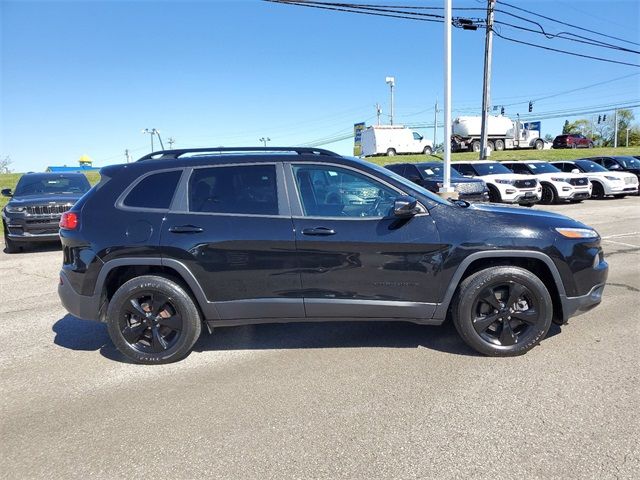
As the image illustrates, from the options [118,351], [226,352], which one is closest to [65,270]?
[118,351]

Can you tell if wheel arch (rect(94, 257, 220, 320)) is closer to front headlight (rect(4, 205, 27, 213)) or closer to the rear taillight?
the rear taillight

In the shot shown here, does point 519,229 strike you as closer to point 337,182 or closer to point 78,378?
point 337,182

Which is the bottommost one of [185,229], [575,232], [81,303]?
[81,303]

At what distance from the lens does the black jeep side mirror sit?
3.53 meters

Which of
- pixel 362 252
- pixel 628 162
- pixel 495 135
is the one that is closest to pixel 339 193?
pixel 362 252

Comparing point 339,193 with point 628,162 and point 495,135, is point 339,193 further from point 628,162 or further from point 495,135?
point 495,135

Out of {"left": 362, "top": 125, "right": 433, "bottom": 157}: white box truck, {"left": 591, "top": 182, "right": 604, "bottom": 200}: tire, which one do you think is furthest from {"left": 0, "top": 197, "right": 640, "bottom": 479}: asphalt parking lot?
{"left": 362, "top": 125, "right": 433, "bottom": 157}: white box truck

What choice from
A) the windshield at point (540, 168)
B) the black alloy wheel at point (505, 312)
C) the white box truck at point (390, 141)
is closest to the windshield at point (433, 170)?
the windshield at point (540, 168)

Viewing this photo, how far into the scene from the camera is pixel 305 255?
3.65m

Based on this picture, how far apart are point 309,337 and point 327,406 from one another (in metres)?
A: 1.26

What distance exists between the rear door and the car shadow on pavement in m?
0.56

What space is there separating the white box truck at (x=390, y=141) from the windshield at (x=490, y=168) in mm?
22353

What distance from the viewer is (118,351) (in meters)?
4.16

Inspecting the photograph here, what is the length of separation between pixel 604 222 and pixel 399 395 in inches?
451
